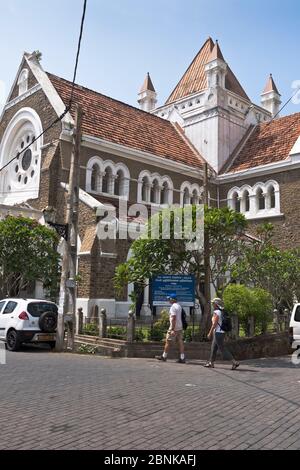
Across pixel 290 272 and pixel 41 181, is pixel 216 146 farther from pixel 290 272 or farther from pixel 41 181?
pixel 290 272

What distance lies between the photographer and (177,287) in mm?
13938

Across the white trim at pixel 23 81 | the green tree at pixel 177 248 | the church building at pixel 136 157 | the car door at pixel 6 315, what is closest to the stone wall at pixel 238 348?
the green tree at pixel 177 248

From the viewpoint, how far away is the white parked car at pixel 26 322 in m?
13.5

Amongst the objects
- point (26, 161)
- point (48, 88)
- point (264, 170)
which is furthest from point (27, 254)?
point (264, 170)

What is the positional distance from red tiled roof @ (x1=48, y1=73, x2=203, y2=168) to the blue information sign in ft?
40.2

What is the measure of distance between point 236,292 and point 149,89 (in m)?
30.1

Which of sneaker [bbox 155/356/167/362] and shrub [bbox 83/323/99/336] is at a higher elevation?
shrub [bbox 83/323/99/336]

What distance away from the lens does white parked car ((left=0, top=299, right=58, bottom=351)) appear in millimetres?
13531

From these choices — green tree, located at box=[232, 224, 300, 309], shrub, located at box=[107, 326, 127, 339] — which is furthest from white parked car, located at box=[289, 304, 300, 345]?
shrub, located at box=[107, 326, 127, 339]

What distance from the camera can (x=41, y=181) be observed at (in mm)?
23609

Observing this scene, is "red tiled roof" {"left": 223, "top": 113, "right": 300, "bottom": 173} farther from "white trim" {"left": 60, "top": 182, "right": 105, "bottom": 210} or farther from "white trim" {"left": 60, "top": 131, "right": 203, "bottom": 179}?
"white trim" {"left": 60, "top": 182, "right": 105, "bottom": 210}

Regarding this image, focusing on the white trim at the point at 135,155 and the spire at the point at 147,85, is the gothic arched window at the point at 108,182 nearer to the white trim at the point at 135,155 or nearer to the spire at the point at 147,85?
the white trim at the point at 135,155

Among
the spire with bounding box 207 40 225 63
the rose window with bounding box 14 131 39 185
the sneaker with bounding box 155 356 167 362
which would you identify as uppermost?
the spire with bounding box 207 40 225 63
